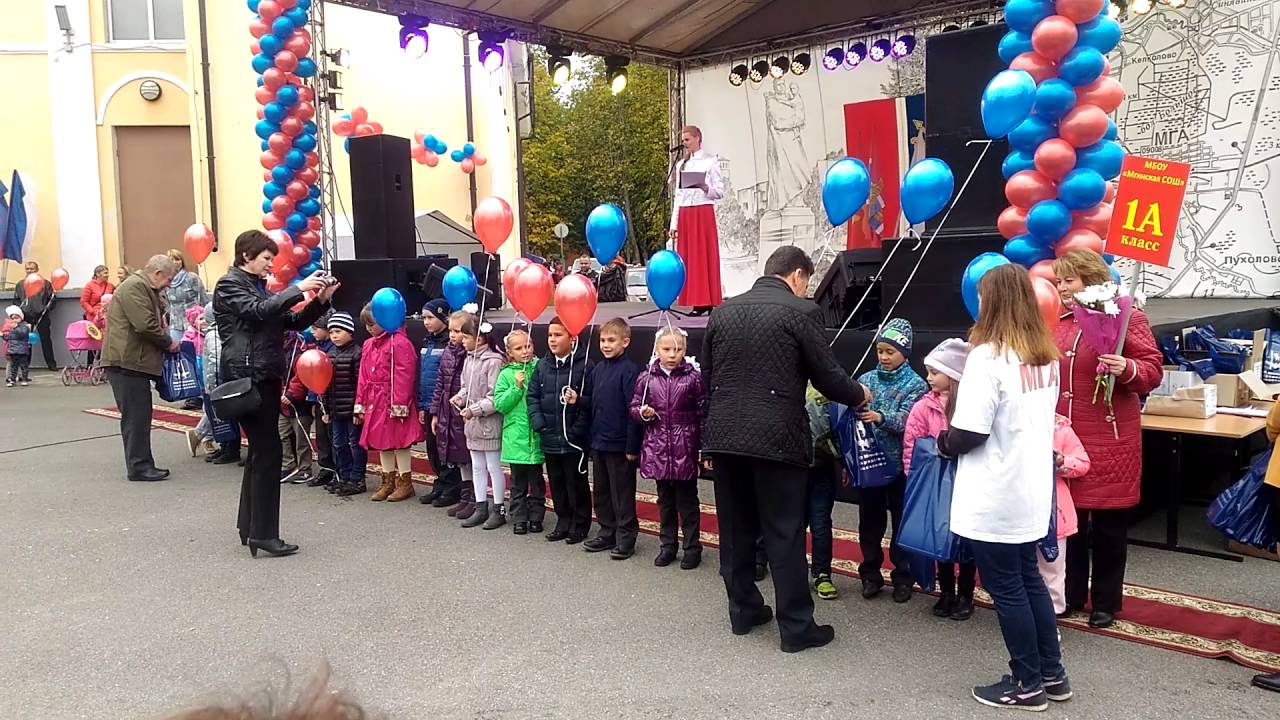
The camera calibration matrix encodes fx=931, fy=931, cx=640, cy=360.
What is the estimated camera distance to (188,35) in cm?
1639

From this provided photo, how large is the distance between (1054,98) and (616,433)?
127 inches

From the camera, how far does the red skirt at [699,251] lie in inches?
380

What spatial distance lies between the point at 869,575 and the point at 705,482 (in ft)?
9.50

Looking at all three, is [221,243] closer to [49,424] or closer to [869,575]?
[49,424]

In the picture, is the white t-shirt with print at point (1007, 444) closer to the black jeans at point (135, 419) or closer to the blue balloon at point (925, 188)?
the blue balloon at point (925, 188)

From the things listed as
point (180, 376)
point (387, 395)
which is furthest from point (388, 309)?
point (180, 376)

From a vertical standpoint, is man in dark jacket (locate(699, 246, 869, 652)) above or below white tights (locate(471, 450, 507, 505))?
above

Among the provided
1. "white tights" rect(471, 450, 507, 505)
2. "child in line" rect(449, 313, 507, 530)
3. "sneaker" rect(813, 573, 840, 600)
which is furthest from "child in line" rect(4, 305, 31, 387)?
"sneaker" rect(813, 573, 840, 600)

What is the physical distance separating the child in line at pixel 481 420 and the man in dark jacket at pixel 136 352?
3243 millimetres

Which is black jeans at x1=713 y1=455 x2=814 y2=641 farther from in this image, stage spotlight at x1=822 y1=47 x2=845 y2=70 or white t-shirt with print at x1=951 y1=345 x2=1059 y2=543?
stage spotlight at x1=822 y1=47 x2=845 y2=70

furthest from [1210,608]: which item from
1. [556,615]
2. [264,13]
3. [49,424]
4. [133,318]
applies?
[49,424]

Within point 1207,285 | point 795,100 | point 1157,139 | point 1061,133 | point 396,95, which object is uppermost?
point 396,95

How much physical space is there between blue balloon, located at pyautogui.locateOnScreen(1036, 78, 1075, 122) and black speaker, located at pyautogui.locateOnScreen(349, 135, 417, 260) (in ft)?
22.5

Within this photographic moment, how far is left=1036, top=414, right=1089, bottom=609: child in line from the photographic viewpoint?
419 centimetres
